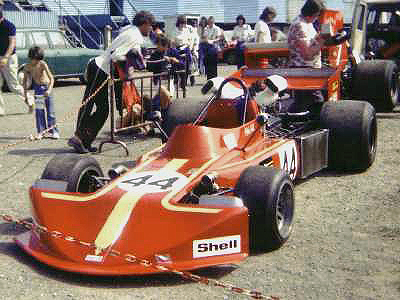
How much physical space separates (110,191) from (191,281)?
95 cm

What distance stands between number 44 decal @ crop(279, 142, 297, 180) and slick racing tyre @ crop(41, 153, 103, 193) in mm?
1643

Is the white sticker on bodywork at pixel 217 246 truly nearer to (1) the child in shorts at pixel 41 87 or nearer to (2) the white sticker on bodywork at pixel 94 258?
(2) the white sticker on bodywork at pixel 94 258

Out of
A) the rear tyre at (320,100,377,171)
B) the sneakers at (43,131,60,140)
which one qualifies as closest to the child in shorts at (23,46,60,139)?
the sneakers at (43,131,60,140)

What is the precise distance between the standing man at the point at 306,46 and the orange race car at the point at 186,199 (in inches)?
49.1

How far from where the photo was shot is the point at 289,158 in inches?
251

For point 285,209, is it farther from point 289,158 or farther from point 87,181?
point 87,181

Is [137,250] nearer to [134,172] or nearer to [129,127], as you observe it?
[134,172]

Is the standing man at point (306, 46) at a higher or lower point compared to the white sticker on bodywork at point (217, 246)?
higher

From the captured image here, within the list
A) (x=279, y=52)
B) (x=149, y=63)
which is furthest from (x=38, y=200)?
(x=149, y=63)

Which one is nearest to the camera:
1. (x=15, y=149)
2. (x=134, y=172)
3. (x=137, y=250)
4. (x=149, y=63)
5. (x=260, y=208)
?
(x=137, y=250)

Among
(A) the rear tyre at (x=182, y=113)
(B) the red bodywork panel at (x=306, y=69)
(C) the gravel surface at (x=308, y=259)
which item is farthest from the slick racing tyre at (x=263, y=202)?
(B) the red bodywork panel at (x=306, y=69)

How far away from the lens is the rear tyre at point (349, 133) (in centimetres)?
717

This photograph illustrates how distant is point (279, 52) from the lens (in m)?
9.21

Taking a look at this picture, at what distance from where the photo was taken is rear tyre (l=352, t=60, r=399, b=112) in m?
9.46
